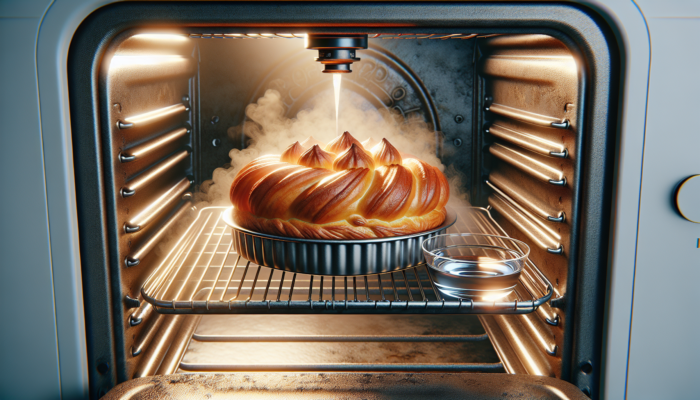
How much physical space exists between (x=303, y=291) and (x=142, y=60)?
2.50ft

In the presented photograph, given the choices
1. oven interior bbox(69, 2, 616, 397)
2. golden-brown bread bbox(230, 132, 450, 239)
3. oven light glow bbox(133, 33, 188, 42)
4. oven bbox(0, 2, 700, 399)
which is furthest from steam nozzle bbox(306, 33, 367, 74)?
oven light glow bbox(133, 33, 188, 42)

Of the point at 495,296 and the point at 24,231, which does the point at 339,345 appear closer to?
the point at 495,296

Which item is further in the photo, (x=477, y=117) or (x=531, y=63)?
(x=477, y=117)

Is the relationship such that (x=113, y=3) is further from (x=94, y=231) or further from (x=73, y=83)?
(x=94, y=231)

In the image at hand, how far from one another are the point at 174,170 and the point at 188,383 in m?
0.68

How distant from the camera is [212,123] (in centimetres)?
156

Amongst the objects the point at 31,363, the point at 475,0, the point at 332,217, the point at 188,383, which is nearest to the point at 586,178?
the point at 475,0

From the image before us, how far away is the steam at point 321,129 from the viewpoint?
1559 millimetres

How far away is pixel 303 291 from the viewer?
1.50 m

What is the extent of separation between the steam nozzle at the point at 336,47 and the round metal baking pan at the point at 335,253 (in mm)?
383

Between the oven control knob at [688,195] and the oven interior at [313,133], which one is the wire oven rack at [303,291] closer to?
the oven interior at [313,133]

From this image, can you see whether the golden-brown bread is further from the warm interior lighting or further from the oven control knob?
the oven control knob

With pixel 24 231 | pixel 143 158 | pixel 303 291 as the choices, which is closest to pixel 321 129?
pixel 303 291

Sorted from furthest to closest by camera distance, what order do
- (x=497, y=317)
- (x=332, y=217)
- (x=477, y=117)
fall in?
(x=477, y=117), (x=497, y=317), (x=332, y=217)
